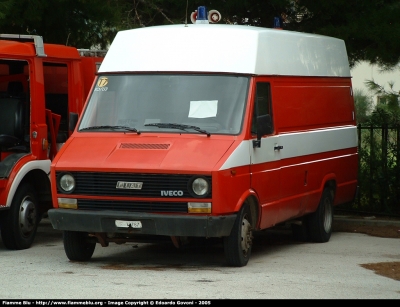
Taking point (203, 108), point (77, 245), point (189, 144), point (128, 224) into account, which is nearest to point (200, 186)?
point (189, 144)

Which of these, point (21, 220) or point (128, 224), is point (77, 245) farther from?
point (21, 220)

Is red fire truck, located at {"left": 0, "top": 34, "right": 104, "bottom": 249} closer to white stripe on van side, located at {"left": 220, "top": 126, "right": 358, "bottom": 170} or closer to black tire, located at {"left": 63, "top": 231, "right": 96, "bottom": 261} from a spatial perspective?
black tire, located at {"left": 63, "top": 231, "right": 96, "bottom": 261}

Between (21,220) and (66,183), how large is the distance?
1.95 m

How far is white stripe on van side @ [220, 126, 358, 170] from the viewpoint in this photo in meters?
10.4

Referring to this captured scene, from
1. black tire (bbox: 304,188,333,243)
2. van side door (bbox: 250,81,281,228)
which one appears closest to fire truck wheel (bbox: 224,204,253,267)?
van side door (bbox: 250,81,281,228)

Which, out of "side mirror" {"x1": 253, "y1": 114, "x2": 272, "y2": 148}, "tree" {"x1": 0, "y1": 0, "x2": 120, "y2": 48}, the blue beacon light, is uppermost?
"tree" {"x1": 0, "y1": 0, "x2": 120, "y2": 48}

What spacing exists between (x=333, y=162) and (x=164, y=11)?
4.26 metres

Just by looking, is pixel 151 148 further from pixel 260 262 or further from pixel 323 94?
pixel 323 94

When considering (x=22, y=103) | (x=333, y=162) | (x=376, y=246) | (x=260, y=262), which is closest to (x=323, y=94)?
(x=333, y=162)

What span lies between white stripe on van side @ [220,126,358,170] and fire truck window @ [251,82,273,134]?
0.91ft

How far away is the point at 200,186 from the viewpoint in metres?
9.90

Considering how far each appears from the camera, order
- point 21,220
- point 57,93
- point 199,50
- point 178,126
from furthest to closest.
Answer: point 57,93 → point 21,220 → point 199,50 → point 178,126

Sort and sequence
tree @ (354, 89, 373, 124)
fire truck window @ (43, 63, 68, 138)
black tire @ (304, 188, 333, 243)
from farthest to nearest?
1. tree @ (354, 89, 373, 124)
2. fire truck window @ (43, 63, 68, 138)
3. black tire @ (304, 188, 333, 243)

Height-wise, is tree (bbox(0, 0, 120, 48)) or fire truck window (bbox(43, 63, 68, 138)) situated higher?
tree (bbox(0, 0, 120, 48))
